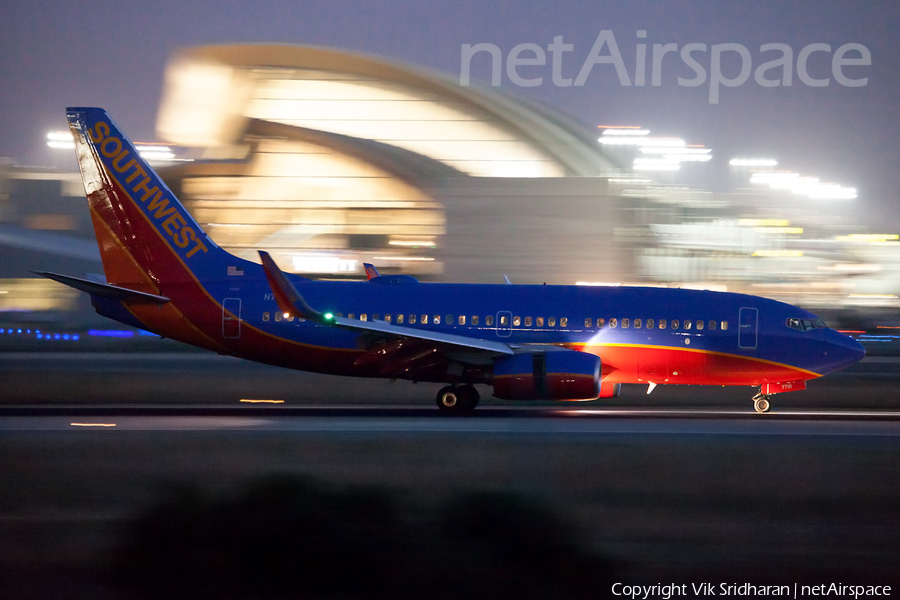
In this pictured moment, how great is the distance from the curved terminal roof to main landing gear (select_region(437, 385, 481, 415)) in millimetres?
44618

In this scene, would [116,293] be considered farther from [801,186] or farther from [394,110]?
[801,186]

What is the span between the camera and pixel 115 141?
20.9m

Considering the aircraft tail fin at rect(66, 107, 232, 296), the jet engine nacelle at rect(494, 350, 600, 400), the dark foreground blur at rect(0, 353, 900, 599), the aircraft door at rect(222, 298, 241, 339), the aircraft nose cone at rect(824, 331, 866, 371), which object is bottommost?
the dark foreground blur at rect(0, 353, 900, 599)

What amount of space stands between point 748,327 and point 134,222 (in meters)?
15.4

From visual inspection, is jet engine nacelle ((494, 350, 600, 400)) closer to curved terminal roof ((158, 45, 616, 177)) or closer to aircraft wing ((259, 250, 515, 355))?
aircraft wing ((259, 250, 515, 355))

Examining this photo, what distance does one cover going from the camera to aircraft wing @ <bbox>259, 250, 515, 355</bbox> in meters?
17.7

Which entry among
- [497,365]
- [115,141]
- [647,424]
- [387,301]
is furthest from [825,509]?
[115,141]

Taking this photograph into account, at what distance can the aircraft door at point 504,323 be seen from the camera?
65.6 feet

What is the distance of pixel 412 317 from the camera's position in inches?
798

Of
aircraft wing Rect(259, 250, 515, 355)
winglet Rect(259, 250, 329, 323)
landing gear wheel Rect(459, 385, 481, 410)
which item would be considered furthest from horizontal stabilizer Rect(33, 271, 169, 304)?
landing gear wheel Rect(459, 385, 481, 410)

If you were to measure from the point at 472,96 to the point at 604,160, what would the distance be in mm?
12392

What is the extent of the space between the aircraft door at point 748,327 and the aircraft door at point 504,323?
5.58 m

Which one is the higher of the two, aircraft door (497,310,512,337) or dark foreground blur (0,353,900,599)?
aircraft door (497,310,512,337)

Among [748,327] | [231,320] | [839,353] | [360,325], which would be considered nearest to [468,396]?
[360,325]
